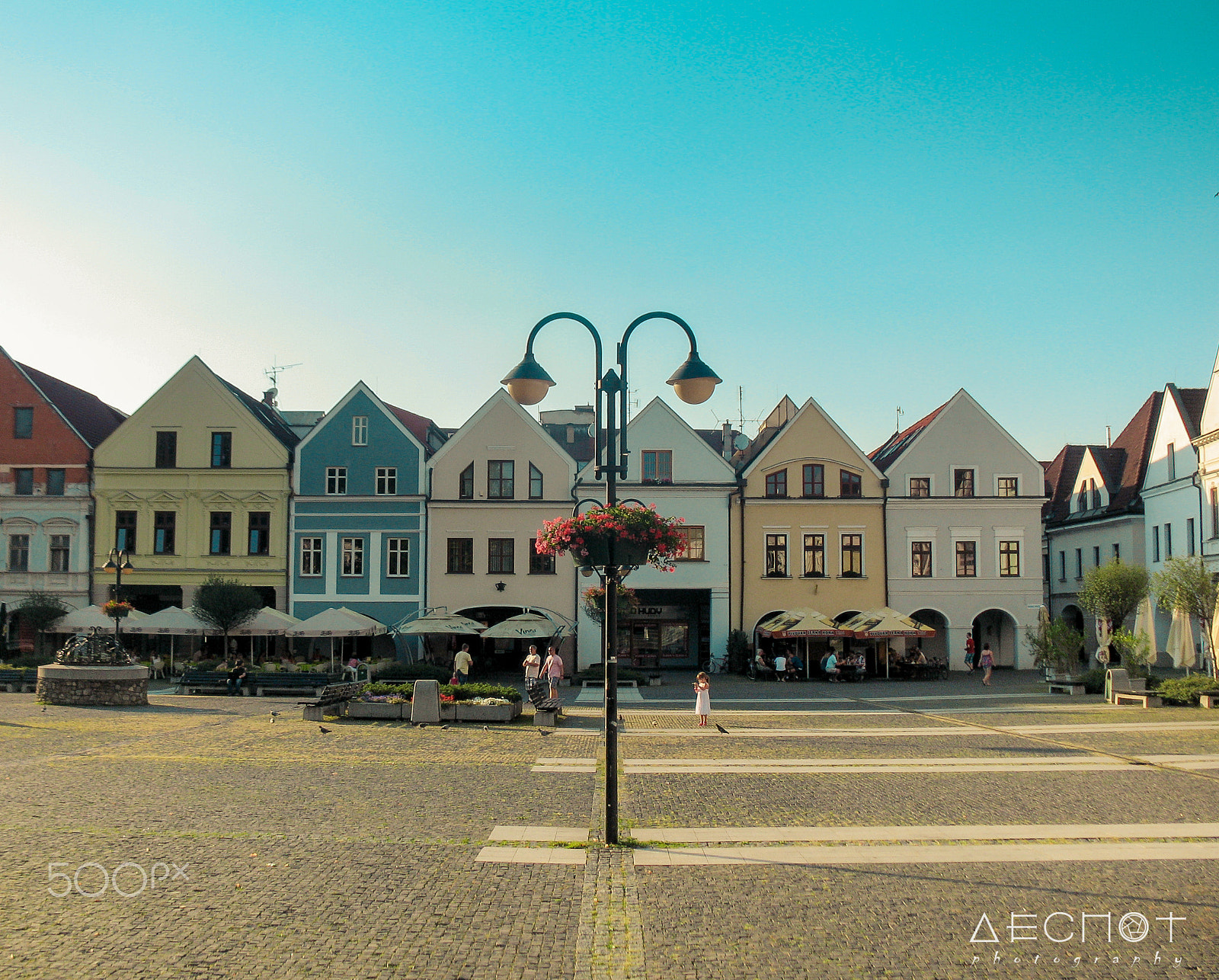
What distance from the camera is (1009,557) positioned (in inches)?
1636

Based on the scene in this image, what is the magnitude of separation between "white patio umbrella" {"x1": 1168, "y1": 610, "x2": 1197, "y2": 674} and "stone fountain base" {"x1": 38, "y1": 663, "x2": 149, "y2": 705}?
30.4 m

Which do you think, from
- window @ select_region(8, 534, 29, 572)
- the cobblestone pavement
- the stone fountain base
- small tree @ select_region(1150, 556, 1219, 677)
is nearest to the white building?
small tree @ select_region(1150, 556, 1219, 677)

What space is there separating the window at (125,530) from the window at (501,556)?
1529 centimetres

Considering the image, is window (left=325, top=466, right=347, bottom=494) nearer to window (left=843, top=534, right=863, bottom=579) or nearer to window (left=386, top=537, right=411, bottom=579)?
window (left=386, top=537, right=411, bottom=579)

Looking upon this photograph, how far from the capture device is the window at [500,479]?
136 ft

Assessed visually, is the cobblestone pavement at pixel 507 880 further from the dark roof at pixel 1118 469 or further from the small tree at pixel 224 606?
the dark roof at pixel 1118 469

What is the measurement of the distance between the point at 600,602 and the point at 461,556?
14120 millimetres

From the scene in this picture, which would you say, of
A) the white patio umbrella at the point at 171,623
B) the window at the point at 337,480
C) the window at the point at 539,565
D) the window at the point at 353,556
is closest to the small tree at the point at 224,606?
the white patio umbrella at the point at 171,623

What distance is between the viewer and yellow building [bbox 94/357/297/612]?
1617 inches

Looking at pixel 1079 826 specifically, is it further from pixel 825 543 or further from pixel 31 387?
pixel 31 387

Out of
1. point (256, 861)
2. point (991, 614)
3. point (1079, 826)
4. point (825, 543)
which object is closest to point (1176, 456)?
point (991, 614)

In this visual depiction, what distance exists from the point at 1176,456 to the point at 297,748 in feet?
131

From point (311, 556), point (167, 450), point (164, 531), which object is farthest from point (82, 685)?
point (167, 450)

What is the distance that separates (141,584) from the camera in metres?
41.1
